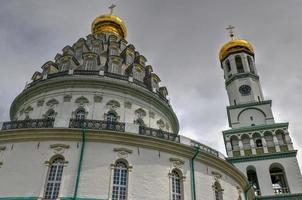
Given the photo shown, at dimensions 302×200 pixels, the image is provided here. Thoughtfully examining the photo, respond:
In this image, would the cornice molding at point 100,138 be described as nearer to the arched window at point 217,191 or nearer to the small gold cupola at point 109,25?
the arched window at point 217,191

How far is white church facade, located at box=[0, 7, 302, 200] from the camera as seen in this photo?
1625 centimetres

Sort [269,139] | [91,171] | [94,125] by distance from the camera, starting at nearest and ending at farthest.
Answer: [91,171], [94,125], [269,139]

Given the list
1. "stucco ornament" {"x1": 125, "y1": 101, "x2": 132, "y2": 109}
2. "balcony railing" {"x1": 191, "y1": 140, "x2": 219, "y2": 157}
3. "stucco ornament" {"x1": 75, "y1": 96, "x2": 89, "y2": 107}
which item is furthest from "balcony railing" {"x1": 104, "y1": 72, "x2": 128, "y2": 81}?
"balcony railing" {"x1": 191, "y1": 140, "x2": 219, "y2": 157}

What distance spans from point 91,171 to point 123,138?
272cm

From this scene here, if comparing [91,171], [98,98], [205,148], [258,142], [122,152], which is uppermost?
[98,98]

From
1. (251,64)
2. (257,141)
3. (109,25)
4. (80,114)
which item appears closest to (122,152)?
(80,114)

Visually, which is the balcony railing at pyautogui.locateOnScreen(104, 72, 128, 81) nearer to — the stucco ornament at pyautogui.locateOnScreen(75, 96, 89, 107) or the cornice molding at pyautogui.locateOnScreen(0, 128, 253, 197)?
the stucco ornament at pyautogui.locateOnScreen(75, 96, 89, 107)

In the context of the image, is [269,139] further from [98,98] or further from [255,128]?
[98,98]

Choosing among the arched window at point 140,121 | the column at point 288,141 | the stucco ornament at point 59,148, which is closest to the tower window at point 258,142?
the column at point 288,141

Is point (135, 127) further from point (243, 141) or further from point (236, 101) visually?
point (236, 101)

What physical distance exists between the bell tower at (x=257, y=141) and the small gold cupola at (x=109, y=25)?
1488 centimetres

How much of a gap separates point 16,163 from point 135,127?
722 cm

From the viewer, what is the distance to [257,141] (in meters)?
31.2

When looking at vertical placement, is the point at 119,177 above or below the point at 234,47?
below
